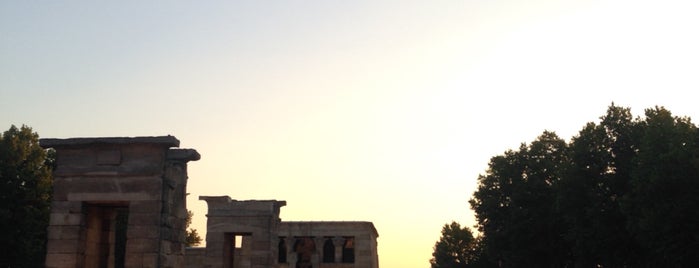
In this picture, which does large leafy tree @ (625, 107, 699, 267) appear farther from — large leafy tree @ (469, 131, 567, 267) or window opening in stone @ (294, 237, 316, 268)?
window opening in stone @ (294, 237, 316, 268)

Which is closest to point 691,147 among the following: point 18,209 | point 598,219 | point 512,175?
point 598,219

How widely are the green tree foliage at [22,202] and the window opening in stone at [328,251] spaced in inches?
786

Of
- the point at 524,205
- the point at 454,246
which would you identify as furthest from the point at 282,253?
the point at 454,246

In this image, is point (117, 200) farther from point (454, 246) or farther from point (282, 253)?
point (454, 246)

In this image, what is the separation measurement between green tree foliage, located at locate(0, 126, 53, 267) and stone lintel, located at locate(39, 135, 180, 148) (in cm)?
1773

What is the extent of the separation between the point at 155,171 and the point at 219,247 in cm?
1228

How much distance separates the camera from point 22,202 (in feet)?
104

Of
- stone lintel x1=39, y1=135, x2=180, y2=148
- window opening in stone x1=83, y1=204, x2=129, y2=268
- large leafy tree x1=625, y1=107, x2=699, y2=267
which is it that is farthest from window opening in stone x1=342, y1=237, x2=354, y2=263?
stone lintel x1=39, y1=135, x2=180, y2=148

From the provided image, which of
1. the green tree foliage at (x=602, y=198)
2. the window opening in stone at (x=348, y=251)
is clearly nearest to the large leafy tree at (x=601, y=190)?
the green tree foliage at (x=602, y=198)

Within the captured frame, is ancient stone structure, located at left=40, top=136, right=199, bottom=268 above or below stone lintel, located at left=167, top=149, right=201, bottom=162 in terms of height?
below

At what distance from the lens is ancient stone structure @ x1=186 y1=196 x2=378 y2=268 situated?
26.4 metres

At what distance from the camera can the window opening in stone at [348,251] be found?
47.2m

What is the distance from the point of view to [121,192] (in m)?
15.0

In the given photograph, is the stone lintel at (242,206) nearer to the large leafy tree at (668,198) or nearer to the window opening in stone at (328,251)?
the large leafy tree at (668,198)
